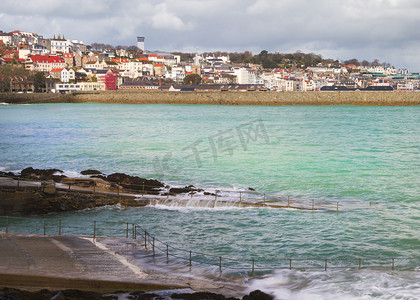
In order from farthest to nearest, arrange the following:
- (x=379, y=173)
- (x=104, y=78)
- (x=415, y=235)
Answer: (x=104, y=78), (x=379, y=173), (x=415, y=235)

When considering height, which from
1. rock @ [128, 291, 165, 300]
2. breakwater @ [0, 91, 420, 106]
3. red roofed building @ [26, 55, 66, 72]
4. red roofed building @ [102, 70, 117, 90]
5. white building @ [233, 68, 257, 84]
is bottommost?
rock @ [128, 291, 165, 300]

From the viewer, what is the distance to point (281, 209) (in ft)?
42.2

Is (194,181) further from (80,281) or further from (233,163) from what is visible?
(80,281)

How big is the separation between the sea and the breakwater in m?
44.7

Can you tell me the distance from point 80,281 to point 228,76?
13496 cm

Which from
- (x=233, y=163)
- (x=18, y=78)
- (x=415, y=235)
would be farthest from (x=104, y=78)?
(x=415, y=235)

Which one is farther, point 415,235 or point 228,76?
point 228,76

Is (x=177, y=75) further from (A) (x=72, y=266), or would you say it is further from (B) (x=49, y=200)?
(A) (x=72, y=266)

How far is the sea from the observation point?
8.23 metres

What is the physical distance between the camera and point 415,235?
10602mm

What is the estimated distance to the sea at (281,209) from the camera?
8.23 meters

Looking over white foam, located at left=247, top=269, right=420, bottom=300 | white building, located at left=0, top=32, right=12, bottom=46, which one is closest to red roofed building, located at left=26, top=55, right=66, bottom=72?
white building, located at left=0, top=32, right=12, bottom=46

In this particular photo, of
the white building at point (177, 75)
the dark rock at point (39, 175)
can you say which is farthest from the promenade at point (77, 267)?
the white building at point (177, 75)

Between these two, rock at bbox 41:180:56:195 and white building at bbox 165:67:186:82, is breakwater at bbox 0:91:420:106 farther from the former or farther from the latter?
rock at bbox 41:180:56:195
